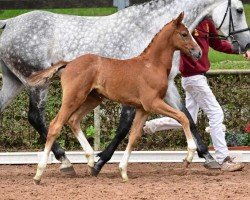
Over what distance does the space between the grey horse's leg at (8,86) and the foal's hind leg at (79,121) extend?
4.07 ft

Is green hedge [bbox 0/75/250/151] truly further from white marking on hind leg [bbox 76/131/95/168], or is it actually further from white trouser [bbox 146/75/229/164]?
white marking on hind leg [bbox 76/131/95/168]

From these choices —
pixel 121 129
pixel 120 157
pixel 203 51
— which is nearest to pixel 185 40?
pixel 203 51

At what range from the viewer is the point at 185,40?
29.4 feet

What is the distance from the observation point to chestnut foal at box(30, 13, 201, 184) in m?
8.84

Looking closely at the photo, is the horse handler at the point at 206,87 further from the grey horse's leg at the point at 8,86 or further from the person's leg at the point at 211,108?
the grey horse's leg at the point at 8,86

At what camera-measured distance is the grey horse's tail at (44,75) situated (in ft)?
29.8

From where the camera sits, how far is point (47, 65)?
32.4 ft

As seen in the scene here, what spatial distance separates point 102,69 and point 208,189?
5.10 feet

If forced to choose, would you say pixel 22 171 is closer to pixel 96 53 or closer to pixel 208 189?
pixel 96 53

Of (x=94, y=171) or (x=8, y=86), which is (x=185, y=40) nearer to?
(x=94, y=171)

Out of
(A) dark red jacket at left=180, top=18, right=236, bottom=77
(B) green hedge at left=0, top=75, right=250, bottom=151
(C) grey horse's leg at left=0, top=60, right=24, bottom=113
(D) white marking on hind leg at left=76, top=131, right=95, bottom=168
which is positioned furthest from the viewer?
(B) green hedge at left=0, top=75, right=250, bottom=151

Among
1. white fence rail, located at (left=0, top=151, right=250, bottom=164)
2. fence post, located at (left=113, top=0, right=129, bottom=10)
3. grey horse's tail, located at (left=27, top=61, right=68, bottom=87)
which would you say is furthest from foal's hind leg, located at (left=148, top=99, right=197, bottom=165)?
fence post, located at (left=113, top=0, right=129, bottom=10)

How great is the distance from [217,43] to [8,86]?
2.28 metres

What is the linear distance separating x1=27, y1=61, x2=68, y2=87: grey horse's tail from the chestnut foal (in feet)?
0.04
